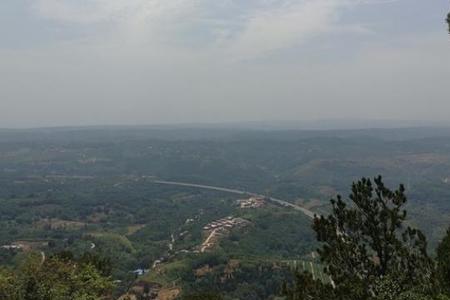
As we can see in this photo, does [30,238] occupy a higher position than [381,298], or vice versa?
[381,298]

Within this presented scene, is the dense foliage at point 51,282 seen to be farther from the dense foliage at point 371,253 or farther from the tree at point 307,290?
the dense foliage at point 371,253

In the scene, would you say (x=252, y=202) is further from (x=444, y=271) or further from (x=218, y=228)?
→ (x=444, y=271)

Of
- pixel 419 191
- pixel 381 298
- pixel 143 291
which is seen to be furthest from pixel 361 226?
pixel 419 191

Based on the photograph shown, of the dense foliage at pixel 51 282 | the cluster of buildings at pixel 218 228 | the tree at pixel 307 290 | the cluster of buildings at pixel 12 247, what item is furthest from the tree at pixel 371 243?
the cluster of buildings at pixel 12 247

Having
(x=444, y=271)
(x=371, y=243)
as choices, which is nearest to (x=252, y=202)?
(x=371, y=243)

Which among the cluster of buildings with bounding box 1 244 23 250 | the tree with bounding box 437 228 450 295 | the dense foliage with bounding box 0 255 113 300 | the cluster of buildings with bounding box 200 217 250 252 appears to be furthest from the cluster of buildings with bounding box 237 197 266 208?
the tree with bounding box 437 228 450 295

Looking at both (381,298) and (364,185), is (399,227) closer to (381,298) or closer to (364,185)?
(364,185)
